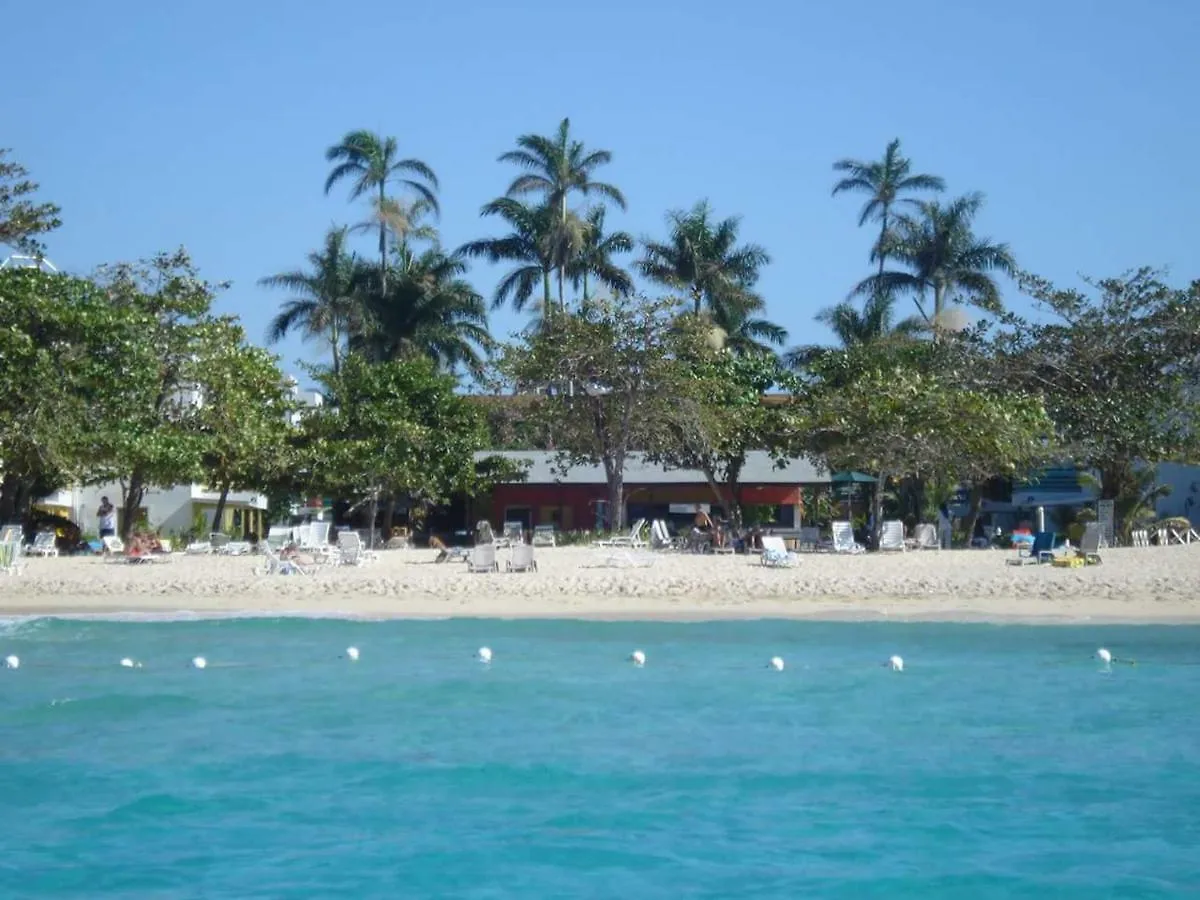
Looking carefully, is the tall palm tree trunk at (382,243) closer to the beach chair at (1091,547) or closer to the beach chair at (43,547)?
the beach chair at (43,547)

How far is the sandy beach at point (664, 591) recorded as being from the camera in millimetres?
→ 23922

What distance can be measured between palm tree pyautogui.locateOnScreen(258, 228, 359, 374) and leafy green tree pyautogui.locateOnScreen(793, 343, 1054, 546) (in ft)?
73.5

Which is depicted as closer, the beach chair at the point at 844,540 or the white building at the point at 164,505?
the beach chair at the point at 844,540

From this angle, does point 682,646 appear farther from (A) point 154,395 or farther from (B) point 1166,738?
(A) point 154,395

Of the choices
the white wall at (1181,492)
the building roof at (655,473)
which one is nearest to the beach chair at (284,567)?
the building roof at (655,473)

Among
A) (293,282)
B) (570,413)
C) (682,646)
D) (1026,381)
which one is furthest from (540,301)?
(682,646)

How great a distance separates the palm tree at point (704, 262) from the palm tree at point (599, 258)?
2.87 feet

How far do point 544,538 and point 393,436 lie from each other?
5707 millimetres

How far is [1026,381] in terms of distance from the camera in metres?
38.8

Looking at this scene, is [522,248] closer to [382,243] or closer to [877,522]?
[382,243]

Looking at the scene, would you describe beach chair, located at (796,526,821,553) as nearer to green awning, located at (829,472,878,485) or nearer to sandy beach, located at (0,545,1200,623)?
green awning, located at (829,472,878,485)

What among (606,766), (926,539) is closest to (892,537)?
(926,539)

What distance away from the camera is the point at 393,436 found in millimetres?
39406

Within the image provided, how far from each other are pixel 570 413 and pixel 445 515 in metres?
8.47
